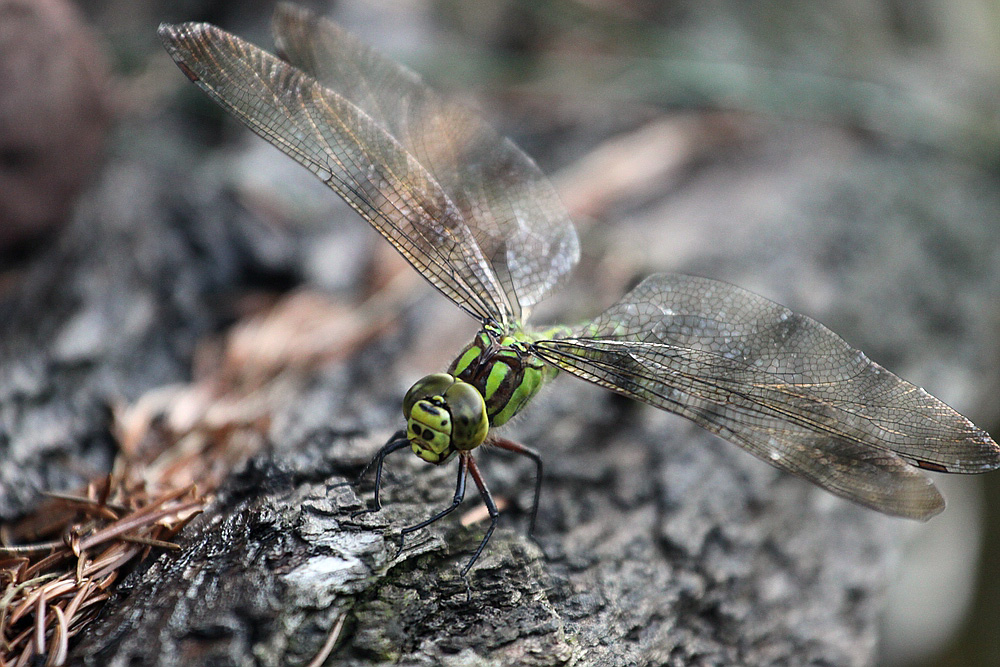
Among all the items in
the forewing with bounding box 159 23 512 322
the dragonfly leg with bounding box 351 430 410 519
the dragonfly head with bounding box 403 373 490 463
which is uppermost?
the forewing with bounding box 159 23 512 322

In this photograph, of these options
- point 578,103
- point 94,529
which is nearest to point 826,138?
point 578,103

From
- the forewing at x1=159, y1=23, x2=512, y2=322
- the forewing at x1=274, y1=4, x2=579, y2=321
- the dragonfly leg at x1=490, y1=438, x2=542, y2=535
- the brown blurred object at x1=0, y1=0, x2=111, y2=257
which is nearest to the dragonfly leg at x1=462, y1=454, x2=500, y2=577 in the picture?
the dragonfly leg at x1=490, y1=438, x2=542, y2=535

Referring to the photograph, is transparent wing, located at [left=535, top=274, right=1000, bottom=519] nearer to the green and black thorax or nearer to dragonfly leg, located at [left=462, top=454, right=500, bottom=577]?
the green and black thorax

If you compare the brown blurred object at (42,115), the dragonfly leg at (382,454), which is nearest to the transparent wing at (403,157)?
the dragonfly leg at (382,454)

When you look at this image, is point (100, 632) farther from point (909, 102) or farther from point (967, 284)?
point (909, 102)

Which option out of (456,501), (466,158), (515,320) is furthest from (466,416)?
(466,158)

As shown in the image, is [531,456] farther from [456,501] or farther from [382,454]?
[382,454]
